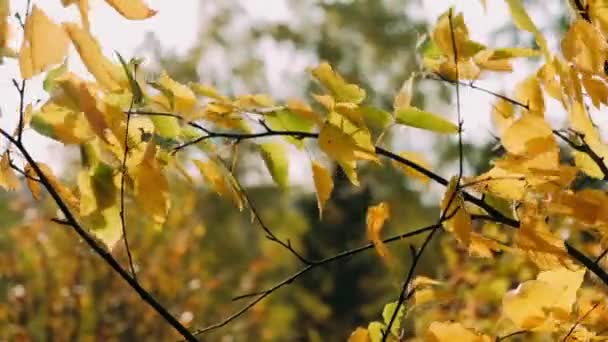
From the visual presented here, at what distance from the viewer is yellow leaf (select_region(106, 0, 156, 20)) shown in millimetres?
593

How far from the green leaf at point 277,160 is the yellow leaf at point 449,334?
0.19 meters

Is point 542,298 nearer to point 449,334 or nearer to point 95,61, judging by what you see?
point 449,334

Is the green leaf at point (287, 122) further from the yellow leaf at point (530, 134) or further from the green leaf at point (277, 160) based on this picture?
the yellow leaf at point (530, 134)

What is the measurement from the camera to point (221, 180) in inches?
30.7

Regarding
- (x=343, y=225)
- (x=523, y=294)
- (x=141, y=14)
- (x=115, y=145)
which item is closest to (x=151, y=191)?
(x=115, y=145)

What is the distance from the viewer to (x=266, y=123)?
2.43 ft

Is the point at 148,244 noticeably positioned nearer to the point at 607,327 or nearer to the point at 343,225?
the point at 343,225

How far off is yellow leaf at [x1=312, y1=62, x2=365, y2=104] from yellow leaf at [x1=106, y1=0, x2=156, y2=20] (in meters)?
0.15

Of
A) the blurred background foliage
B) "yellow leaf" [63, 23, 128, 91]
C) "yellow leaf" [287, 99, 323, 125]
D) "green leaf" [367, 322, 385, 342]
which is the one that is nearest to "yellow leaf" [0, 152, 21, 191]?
"yellow leaf" [63, 23, 128, 91]

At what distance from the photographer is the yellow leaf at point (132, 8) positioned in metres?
0.59

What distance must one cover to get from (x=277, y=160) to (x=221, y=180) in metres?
0.06

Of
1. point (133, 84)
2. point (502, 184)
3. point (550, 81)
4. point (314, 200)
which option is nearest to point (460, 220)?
point (502, 184)

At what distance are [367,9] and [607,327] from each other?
9.37m

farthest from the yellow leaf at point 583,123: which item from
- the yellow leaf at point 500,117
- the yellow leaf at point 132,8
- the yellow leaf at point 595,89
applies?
the yellow leaf at point 132,8
